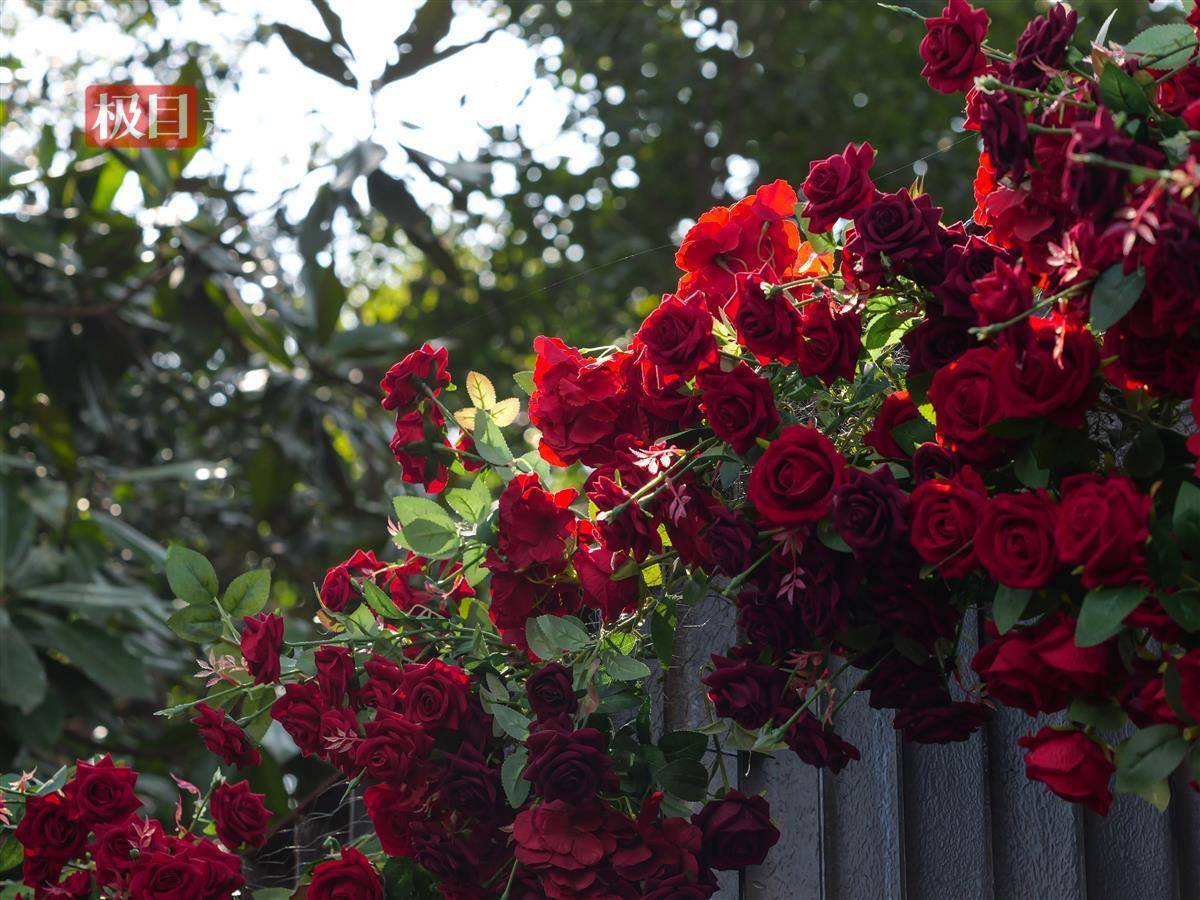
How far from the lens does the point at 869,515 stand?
727 mm

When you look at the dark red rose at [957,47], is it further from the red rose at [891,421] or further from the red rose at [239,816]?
the red rose at [239,816]

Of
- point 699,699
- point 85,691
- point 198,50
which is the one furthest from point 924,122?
point 699,699

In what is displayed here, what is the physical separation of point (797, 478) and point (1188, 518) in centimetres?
23

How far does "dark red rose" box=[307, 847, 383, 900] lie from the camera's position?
38.3 inches

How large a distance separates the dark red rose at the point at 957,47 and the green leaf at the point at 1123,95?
5.0 inches

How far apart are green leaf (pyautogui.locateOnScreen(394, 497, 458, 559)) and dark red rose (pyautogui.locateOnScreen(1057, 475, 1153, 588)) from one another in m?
0.54

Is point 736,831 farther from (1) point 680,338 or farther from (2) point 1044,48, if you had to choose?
(2) point 1044,48

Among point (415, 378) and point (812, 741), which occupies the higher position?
point (415, 378)

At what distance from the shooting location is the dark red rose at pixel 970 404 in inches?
26.9

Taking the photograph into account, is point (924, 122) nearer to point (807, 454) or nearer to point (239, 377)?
point (239, 377)

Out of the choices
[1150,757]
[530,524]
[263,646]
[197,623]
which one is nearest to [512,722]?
[530,524]

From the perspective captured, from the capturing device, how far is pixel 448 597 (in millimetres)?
1109

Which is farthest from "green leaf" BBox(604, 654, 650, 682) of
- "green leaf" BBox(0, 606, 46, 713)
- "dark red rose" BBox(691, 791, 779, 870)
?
"green leaf" BBox(0, 606, 46, 713)

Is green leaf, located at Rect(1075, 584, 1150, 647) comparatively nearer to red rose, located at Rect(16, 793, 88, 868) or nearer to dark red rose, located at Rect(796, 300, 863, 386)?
dark red rose, located at Rect(796, 300, 863, 386)
